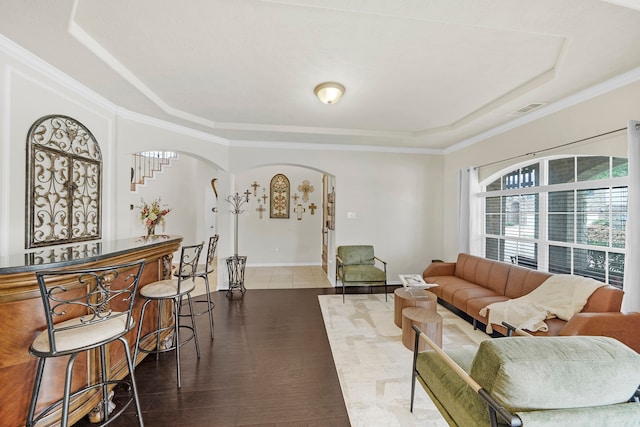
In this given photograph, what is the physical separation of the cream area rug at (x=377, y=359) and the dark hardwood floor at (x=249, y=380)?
0.39 ft

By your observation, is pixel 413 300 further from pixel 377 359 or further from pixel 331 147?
pixel 331 147

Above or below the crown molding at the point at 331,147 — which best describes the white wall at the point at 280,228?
below

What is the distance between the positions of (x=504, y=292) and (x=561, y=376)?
2.72 meters

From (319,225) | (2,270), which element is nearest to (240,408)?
(2,270)

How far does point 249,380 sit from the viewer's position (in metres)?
2.28

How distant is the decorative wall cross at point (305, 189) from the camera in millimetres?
7154

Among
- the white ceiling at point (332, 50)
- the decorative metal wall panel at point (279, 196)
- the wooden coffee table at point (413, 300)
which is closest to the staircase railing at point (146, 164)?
the decorative metal wall panel at point (279, 196)

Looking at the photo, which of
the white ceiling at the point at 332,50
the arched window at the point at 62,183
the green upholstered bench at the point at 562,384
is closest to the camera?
the green upholstered bench at the point at 562,384

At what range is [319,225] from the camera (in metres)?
7.33

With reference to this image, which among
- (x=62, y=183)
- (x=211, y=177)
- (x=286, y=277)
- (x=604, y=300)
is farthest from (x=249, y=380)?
(x=211, y=177)

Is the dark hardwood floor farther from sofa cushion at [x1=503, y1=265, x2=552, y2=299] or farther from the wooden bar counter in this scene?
sofa cushion at [x1=503, y1=265, x2=552, y2=299]

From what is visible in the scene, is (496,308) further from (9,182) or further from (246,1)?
(9,182)

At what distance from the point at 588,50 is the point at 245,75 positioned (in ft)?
9.49

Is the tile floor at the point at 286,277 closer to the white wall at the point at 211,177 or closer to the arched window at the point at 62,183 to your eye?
the white wall at the point at 211,177
